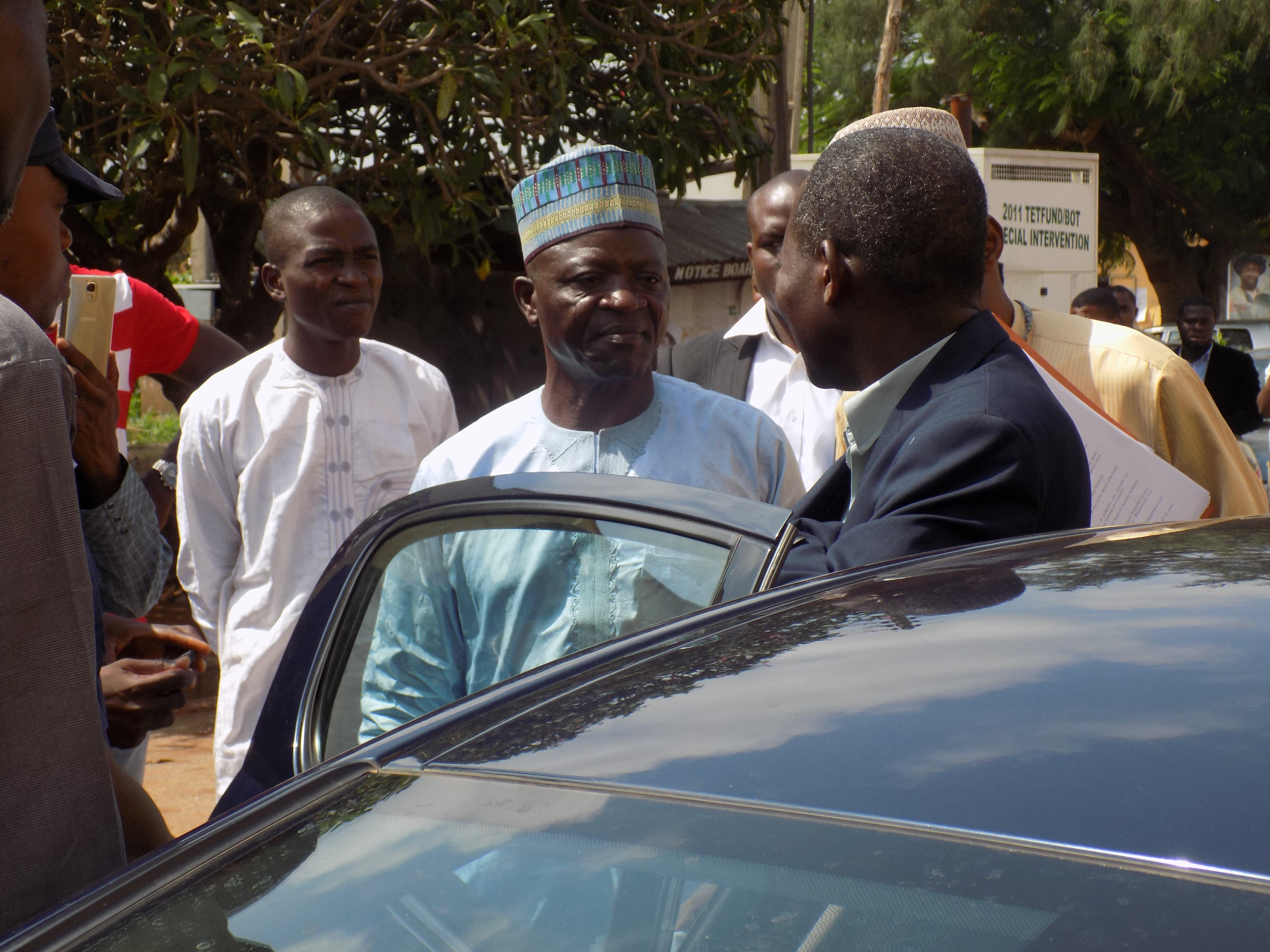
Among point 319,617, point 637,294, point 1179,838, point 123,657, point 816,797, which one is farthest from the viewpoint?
point 637,294

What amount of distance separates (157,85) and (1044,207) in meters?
6.47

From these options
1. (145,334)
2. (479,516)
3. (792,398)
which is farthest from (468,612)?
(145,334)

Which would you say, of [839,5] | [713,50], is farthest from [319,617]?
[839,5]

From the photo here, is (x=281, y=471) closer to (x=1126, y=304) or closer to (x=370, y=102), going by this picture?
(x=370, y=102)

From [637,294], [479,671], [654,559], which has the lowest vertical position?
[479,671]

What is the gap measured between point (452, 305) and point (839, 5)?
50.8ft

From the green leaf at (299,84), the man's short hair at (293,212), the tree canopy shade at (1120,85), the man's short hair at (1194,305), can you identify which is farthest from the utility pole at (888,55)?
the tree canopy shade at (1120,85)

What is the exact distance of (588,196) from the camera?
2881 mm

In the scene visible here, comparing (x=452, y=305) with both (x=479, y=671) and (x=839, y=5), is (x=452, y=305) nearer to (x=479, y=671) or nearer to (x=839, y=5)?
(x=479, y=671)

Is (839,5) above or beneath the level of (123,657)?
above

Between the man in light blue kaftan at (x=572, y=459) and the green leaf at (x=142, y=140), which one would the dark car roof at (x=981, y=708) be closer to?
the man in light blue kaftan at (x=572, y=459)

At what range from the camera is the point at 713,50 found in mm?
7262

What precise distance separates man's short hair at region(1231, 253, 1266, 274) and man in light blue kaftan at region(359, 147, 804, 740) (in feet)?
80.5

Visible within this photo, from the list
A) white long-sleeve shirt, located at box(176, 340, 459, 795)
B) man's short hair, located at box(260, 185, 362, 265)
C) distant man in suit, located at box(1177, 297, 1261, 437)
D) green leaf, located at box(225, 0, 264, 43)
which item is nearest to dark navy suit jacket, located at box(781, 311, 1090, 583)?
white long-sleeve shirt, located at box(176, 340, 459, 795)
